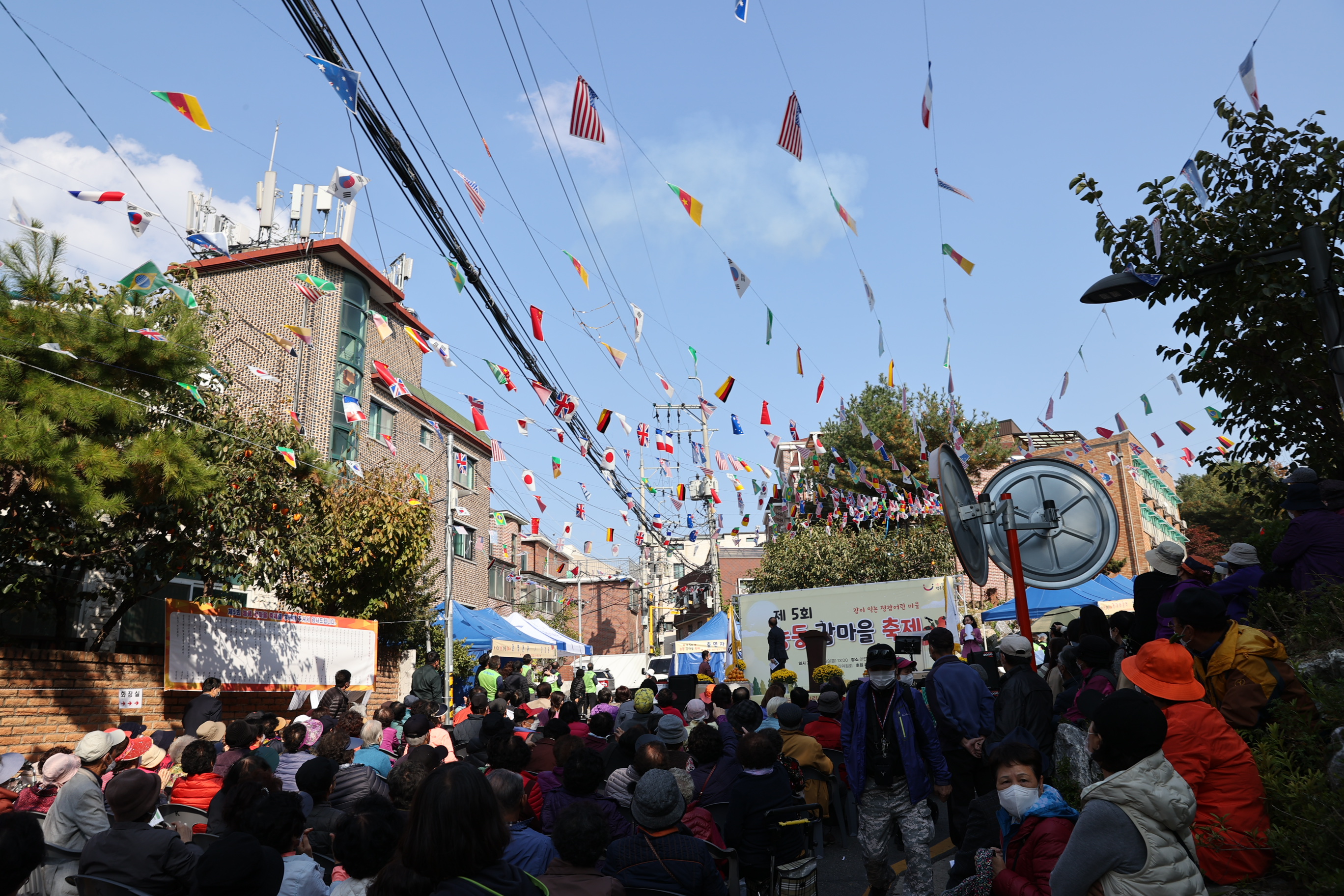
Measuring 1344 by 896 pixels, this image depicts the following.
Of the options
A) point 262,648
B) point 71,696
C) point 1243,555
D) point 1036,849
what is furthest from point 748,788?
point 262,648

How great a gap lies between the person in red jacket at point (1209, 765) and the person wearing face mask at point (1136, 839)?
0.81 m

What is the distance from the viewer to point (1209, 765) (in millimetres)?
3504

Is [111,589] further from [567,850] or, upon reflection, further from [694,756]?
[567,850]

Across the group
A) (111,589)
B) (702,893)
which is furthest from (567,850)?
(111,589)

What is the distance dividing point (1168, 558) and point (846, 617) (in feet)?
39.0

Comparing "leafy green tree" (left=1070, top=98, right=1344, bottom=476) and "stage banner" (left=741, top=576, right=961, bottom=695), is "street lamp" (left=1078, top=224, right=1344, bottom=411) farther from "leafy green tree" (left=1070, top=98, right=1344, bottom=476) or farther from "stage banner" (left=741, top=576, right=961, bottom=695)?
"stage banner" (left=741, top=576, right=961, bottom=695)

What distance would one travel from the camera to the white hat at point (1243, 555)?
664 centimetres

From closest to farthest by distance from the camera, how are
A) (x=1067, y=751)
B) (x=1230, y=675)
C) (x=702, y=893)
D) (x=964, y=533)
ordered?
(x=702, y=893) → (x=1230, y=675) → (x=1067, y=751) → (x=964, y=533)

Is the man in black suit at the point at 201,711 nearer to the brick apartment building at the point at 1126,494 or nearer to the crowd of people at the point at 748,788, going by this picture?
the crowd of people at the point at 748,788

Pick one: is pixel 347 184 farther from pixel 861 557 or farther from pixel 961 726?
pixel 861 557

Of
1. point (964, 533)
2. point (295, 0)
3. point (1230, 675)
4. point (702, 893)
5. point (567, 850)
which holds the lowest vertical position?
point (702, 893)

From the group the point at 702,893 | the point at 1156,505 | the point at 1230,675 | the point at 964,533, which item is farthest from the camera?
the point at 1156,505

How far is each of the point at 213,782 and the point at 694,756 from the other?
3.09m

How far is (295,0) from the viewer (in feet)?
24.5
